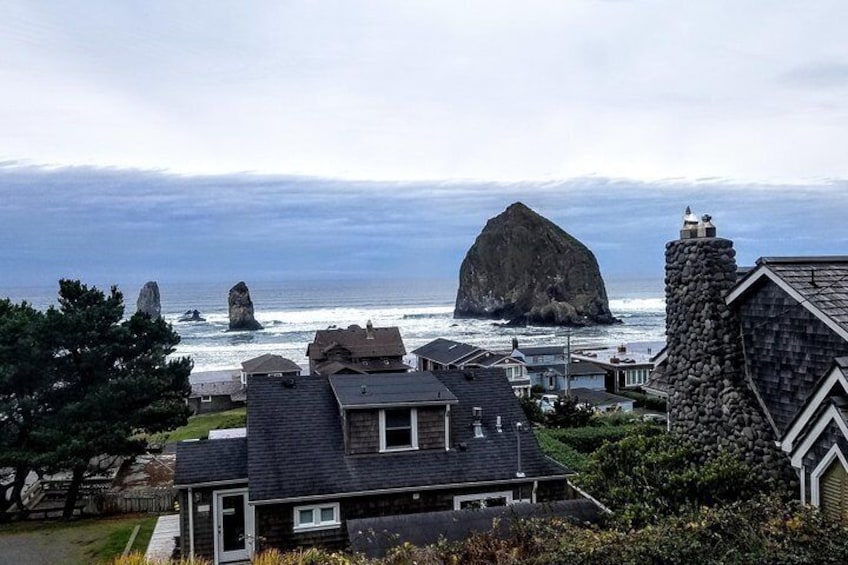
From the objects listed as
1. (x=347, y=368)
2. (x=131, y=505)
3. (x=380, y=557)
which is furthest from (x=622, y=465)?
(x=347, y=368)

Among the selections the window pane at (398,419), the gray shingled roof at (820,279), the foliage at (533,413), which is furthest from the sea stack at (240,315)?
the gray shingled roof at (820,279)

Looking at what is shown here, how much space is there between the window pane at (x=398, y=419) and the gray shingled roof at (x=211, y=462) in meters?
3.33

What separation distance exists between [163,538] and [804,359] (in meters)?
14.8

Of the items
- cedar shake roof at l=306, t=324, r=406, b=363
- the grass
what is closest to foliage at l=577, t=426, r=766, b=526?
the grass

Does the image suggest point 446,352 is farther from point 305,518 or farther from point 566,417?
point 305,518

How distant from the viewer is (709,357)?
10.9 m

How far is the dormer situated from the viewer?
1451cm

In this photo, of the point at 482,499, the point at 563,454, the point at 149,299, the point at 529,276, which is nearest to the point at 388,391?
the point at 482,499

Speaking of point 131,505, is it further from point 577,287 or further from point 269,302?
point 269,302

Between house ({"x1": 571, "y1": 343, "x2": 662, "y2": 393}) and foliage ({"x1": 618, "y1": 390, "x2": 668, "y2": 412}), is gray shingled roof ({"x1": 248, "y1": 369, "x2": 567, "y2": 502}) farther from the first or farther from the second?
house ({"x1": 571, "y1": 343, "x2": 662, "y2": 393})

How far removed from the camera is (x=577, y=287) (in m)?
136

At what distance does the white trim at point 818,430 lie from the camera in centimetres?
778

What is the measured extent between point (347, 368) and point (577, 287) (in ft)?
325

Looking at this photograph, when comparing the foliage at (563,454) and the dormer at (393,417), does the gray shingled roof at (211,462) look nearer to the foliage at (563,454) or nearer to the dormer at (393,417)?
the dormer at (393,417)
